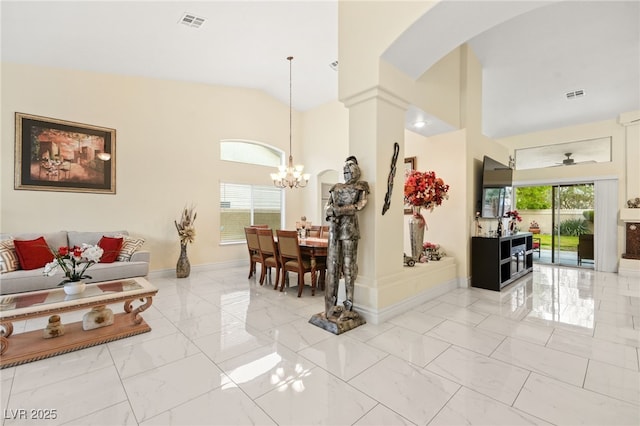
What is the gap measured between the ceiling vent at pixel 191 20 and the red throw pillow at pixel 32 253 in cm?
382

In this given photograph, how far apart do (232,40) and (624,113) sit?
7.76 meters

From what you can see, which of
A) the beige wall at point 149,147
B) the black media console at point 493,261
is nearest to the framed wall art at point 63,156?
the beige wall at point 149,147

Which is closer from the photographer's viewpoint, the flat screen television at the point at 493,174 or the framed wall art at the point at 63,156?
the framed wall art at the point at 63,156

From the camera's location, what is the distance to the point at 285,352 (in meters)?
2.39

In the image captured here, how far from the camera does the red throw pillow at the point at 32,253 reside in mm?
3877

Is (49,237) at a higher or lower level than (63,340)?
higher

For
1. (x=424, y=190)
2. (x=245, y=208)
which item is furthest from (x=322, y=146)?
(x=424, y=190)

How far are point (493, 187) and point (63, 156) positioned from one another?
7270 mm

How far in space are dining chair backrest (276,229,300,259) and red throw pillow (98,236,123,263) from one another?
2.73 meters

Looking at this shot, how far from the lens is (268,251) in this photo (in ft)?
14.9

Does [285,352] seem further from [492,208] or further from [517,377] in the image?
[492,208]

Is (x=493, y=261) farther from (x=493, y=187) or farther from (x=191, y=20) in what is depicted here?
(x=191, y=20)

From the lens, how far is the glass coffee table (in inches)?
89.0

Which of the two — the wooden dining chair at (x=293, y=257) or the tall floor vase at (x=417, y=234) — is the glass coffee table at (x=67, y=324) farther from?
the tall floor vase at (x=417, y=234)
